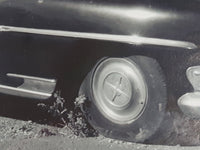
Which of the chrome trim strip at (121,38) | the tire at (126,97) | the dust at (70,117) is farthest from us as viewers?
the dust at (70,117)

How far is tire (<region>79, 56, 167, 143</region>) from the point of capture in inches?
191

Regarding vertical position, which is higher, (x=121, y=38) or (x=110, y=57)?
(x=121, y=38)

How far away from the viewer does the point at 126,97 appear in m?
5.03

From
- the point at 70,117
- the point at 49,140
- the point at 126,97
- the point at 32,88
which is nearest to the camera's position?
the point at 126,97

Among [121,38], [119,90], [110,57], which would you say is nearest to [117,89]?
[119,90]

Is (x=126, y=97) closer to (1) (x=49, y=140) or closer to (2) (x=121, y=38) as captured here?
(2) (x=121, y=38)

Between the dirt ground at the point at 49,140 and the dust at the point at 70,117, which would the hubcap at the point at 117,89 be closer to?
the dust at the point at 70,117

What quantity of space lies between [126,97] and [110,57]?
42 centimetres

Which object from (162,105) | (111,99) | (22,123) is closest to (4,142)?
(22,123)

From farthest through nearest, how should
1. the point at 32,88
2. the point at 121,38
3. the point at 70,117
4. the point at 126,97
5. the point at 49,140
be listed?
1. the point at 32,88
2. the point at 70,117
3. the point at 49,140
4. the point at 126,97
5. the point at 121,38

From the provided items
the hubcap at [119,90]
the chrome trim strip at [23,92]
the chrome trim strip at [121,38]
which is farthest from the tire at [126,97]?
the chrome trim strip at [23,92]

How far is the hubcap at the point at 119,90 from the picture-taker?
4941mm

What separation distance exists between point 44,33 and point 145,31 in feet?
3.60

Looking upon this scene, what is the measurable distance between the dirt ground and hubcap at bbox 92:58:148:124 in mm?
258
